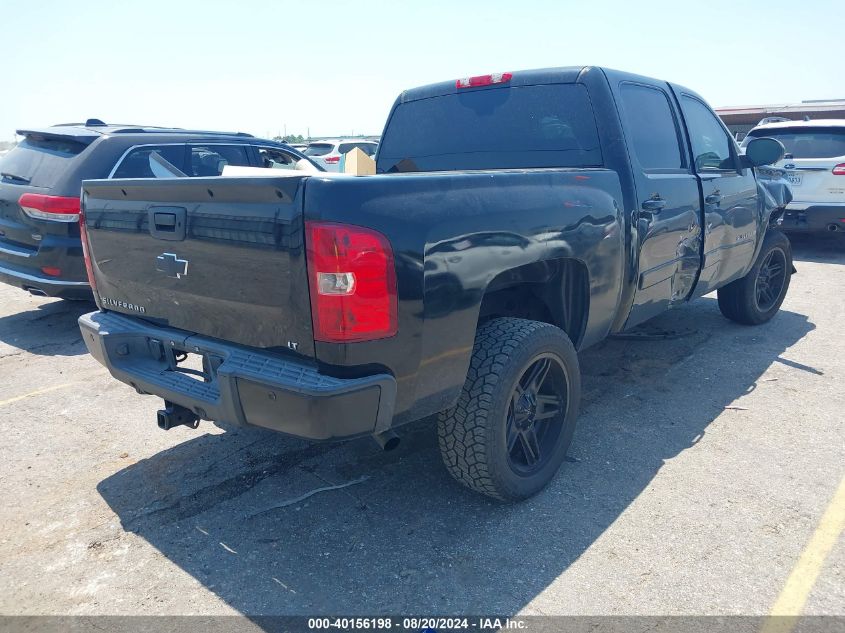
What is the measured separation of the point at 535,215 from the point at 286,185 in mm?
1157

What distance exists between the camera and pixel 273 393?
223 cm

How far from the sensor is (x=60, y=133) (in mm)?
5836

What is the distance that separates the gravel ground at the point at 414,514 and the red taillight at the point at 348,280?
107 cm

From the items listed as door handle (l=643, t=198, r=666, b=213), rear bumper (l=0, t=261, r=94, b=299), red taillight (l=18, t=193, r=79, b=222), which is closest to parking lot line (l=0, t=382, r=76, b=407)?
rear bumper (l=0, t=261, r=94, b=299)

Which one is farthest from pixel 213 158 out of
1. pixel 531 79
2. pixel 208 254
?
pixel 208 254

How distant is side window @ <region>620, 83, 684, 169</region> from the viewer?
372 centimetres

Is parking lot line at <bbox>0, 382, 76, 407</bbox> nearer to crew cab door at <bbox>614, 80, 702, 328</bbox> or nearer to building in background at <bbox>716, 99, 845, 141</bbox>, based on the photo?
crew cab door at <bbox>614, 80, 702, 328</bbox>

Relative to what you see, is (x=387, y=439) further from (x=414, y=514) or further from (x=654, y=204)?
(x=654, y=204)

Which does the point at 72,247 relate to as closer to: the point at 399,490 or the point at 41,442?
the point at 41,442

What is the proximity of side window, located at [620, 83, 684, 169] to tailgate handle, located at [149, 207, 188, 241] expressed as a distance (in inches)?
99.4

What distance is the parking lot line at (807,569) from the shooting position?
2.28 meters

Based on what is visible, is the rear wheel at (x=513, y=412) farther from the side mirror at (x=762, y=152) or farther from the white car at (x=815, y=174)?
the white car at (x=815, y=174)

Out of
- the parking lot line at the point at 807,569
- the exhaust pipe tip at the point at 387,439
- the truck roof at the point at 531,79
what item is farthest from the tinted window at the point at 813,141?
the exhaust pipe tip at the point at 387,439

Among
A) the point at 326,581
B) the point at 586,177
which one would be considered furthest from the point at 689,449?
the point at 326,581
